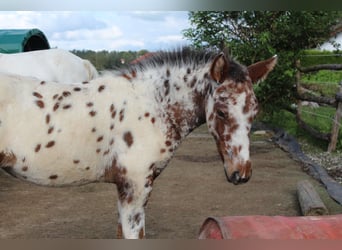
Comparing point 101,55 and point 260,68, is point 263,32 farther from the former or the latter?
point 260,68

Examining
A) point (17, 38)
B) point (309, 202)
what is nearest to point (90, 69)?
point (17, 38)

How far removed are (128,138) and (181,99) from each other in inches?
10.4

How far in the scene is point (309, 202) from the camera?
9.94 feet

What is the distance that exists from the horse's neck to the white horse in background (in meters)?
1.08

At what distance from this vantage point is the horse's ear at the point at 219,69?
6.15 ft

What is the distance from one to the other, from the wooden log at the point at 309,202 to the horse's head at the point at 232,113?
120cm

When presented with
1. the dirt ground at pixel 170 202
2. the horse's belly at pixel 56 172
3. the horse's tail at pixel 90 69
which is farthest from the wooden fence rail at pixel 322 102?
the horse's belly at pixel 56 172

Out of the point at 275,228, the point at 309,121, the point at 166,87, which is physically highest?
the point at 166,87

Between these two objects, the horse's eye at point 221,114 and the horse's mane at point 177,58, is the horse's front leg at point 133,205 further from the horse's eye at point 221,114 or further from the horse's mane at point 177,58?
the horse's mane at point 177,58

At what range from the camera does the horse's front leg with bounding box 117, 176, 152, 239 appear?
189cm

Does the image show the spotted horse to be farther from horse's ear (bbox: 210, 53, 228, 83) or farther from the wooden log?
the wooden log
